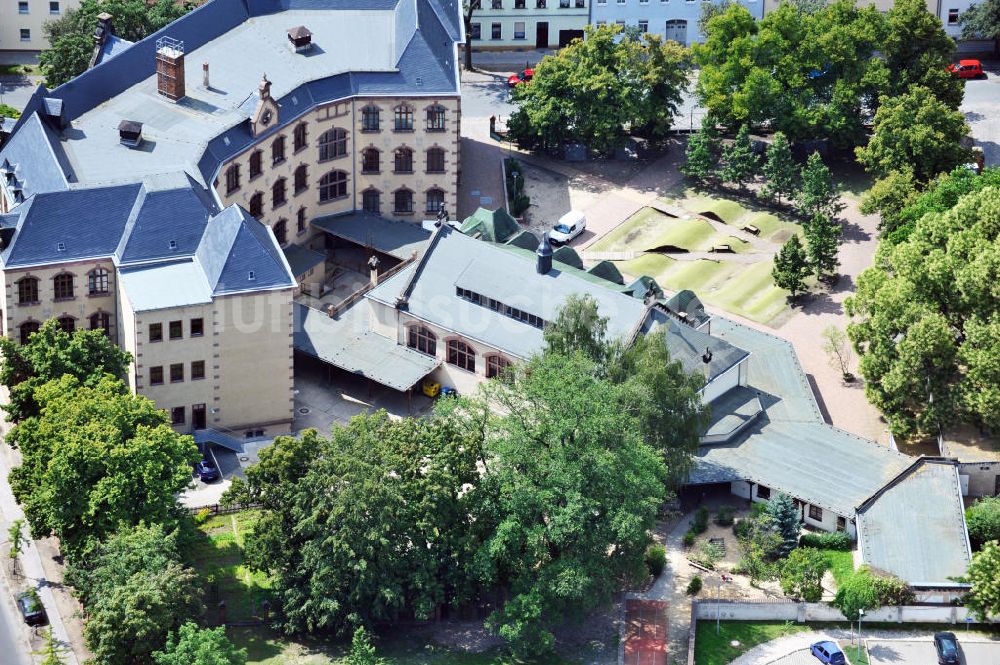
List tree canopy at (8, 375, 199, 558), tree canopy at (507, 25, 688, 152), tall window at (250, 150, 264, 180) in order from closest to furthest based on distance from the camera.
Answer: tree canopy at (8, 375, 199, 558) → tall window at (250, 150, 264, 180) → tree canopy at (507, 25, 688, 152)

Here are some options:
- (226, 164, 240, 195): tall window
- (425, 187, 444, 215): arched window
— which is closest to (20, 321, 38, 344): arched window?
(226, 164, 240, 195): tall window

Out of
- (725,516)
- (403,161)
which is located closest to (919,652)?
(725,516)

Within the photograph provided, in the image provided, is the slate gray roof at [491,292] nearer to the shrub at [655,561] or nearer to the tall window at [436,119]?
the shrub at [655,561]

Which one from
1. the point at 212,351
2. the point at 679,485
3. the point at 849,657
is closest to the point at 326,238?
the point at 212,351

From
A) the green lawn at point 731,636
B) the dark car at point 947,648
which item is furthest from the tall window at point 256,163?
the dark car at point 947,648

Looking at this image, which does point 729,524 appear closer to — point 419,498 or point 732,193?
point 419,498

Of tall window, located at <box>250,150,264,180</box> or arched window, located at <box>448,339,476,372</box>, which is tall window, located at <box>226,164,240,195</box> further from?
arched window, located at <box>448,339,476,372</box>
